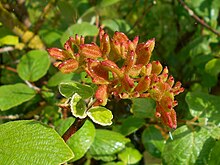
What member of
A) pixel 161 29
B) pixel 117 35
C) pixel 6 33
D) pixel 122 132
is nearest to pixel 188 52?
pixel 161 29

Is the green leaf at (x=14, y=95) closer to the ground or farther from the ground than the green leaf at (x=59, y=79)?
closer to the ground

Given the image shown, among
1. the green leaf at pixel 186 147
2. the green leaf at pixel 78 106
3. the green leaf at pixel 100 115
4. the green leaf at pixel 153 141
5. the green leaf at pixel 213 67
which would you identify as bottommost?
the green leaf at pixel 153 141

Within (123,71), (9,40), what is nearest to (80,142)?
(123,71)

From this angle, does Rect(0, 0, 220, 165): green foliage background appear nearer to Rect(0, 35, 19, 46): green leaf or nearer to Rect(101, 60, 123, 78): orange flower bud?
Rect(0, 35, 19, 46): green leaf

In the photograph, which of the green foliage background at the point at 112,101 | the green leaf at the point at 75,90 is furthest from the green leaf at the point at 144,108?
the green leaf at the point at 75,90

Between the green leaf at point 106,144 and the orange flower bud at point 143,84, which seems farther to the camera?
the green leaf at point 106,144

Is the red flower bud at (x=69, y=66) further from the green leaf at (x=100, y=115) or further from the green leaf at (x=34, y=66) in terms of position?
the green leaf at (x=34, y=66)

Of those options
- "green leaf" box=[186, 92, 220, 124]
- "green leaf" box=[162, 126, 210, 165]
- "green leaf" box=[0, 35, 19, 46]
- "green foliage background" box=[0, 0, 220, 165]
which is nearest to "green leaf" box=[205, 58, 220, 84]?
"green foliage background" box=[0, 0, 220, 165]
